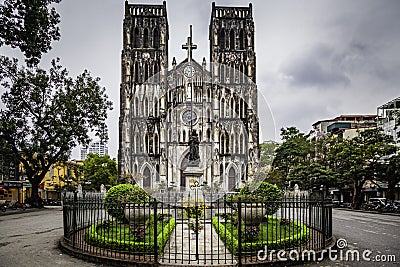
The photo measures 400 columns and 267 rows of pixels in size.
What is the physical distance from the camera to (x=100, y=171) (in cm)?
5538

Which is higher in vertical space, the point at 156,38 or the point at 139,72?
the point at 156,38

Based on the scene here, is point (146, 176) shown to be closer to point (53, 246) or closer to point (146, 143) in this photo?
point (146, 143)

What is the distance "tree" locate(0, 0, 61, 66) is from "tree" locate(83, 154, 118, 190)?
4110 centimetres

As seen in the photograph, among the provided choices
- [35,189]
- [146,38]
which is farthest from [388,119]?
[35,189]

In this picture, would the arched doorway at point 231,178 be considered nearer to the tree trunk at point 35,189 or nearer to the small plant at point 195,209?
the tree trunk at point 35,189

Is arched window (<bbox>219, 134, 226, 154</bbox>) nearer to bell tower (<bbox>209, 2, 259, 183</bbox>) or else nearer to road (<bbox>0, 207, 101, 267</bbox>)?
bell tower (<bbox>209, 2, 259, 183</bbox>)

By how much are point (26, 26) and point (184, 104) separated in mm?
39986

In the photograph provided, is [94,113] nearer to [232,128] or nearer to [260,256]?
[232,128]

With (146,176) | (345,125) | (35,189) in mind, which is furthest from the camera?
(345,125)

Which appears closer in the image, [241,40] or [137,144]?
[137,144]

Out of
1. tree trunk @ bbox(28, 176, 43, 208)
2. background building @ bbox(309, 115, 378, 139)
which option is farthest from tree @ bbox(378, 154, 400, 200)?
tree trunk @ bbox(28, 176, 43, 208)

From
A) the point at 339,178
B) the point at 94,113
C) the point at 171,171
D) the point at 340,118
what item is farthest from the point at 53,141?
the point at 340,118

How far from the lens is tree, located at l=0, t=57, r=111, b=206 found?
30844 mm

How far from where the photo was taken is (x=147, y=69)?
53375 millimetres
